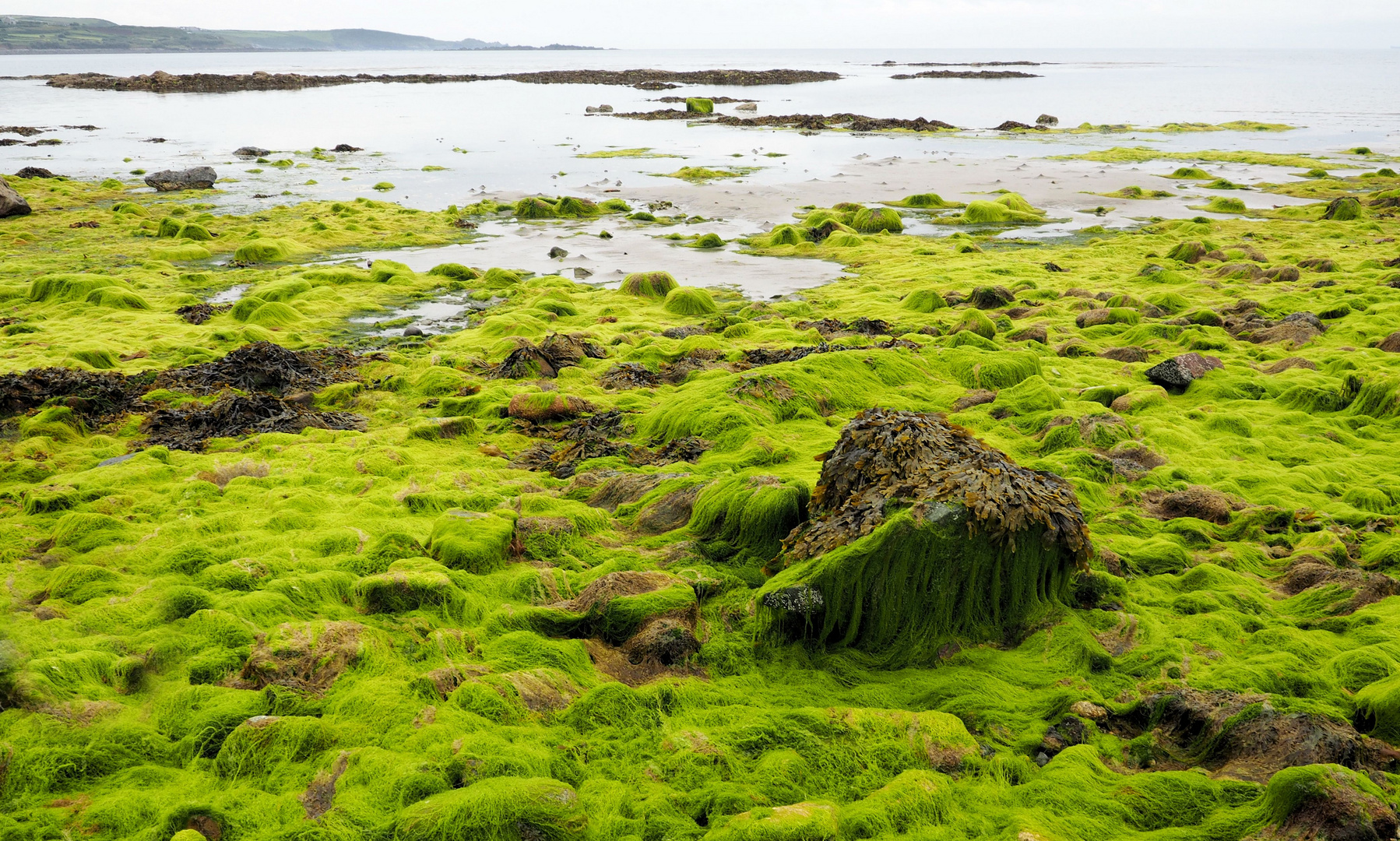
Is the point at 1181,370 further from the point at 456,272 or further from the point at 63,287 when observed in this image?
the point at 63,287

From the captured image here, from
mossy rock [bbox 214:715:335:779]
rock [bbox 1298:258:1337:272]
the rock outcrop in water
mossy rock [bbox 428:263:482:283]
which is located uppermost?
the rock outcrop in water

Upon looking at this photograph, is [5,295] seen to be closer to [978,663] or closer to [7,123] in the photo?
[978,663]

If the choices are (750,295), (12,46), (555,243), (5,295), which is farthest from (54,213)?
(12,46)

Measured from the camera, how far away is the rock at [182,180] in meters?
22.0

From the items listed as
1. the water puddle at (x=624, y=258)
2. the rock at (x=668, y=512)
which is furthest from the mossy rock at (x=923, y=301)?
the rock at (x=668, y=512)

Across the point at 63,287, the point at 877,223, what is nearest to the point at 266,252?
the point at 63,287

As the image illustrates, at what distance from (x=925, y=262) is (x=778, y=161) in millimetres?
15020

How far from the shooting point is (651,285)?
12.2 meters

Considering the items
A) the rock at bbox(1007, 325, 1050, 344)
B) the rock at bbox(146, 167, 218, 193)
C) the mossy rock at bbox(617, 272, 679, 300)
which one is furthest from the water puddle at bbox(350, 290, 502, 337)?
the rock at bbox(146, 167, 218, 193)

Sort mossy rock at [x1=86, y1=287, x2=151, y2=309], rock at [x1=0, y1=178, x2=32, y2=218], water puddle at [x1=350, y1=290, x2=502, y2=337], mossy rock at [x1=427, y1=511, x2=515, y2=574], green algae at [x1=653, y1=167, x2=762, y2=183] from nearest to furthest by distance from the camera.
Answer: mossy rock at [x1=427, y1=511, x2=515, y2=574] → water puddle at [x1=350, y1=290, x2=502, y2=337] → mossy rock at [x1=86, y1=287, x2=151, y2=309] → rock at [x1=0, y1=178, x2=32, y2=218] → green algae at [x1=653, y1=167, x2=762, y2=183]

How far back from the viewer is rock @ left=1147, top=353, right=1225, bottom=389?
7961 mm

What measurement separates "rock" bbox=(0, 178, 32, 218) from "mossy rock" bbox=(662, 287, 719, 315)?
15.7m

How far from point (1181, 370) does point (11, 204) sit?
22.2 metres

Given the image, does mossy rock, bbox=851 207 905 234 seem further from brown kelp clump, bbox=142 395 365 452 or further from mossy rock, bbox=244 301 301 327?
brown kelp clump, bbox=142 395 365 452
